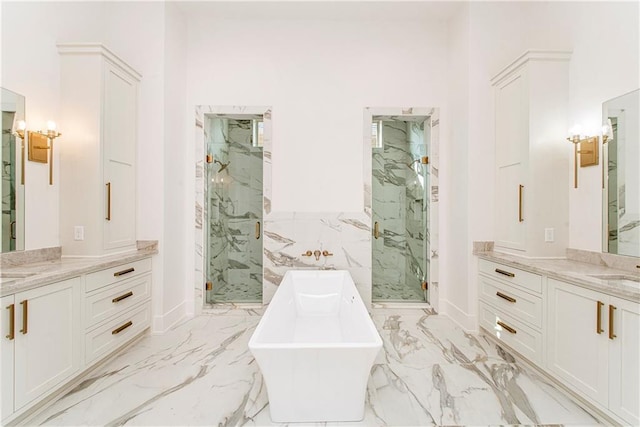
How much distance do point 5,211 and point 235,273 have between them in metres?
2.66

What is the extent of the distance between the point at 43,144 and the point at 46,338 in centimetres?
144

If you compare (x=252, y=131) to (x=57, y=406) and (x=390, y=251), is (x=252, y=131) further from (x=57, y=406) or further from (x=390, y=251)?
(x=57, y=406)

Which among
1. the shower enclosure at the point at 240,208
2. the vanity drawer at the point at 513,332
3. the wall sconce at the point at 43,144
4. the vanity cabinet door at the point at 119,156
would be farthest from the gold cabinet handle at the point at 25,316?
the vanity drawer at the point at 513,332

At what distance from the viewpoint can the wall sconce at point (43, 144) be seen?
2.16 m

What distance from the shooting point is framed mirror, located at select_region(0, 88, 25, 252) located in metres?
1.98

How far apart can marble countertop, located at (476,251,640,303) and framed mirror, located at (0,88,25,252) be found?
12.1 ft

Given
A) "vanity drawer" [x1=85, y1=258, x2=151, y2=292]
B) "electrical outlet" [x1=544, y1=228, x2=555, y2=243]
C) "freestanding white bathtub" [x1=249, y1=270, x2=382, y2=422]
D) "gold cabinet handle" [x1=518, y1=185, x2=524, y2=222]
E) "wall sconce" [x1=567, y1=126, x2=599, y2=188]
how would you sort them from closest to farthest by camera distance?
"freestanding white bathtub" [x1=249, y1=270, x2=382, y2=422] < "vanity drawer" [x1=85, y1=258, x2=151, y2=292] < "wall sconce" [x1=567, y1=126, x2=599, y2=188] < "electrical outlet" [x1=544, y1=228, x2=555, y2=243] < "gold cabinet handle" [x1=518, y1=185, x2=524, y2=222]

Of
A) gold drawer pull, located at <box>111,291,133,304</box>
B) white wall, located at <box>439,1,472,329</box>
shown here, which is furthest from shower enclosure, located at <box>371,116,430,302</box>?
gold drawer pull, located at <box>111,291,133,304</box>

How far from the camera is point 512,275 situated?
239 centimetres


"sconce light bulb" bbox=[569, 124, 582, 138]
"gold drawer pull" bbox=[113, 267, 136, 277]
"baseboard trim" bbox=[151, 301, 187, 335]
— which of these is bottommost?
"baseboard trim" bbox=[151, 301, 187, 335]

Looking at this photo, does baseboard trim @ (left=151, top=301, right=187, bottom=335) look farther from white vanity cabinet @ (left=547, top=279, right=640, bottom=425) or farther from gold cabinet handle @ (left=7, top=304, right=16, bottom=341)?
white vanity cabinet @ (left=547, top=279, right=640, bottom=425)

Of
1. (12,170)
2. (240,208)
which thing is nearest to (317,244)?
(240,208)

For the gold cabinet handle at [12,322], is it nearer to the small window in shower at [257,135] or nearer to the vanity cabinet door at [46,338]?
the vanity cabinet door at [46,338]

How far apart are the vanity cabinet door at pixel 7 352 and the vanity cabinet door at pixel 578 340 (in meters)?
3.19
